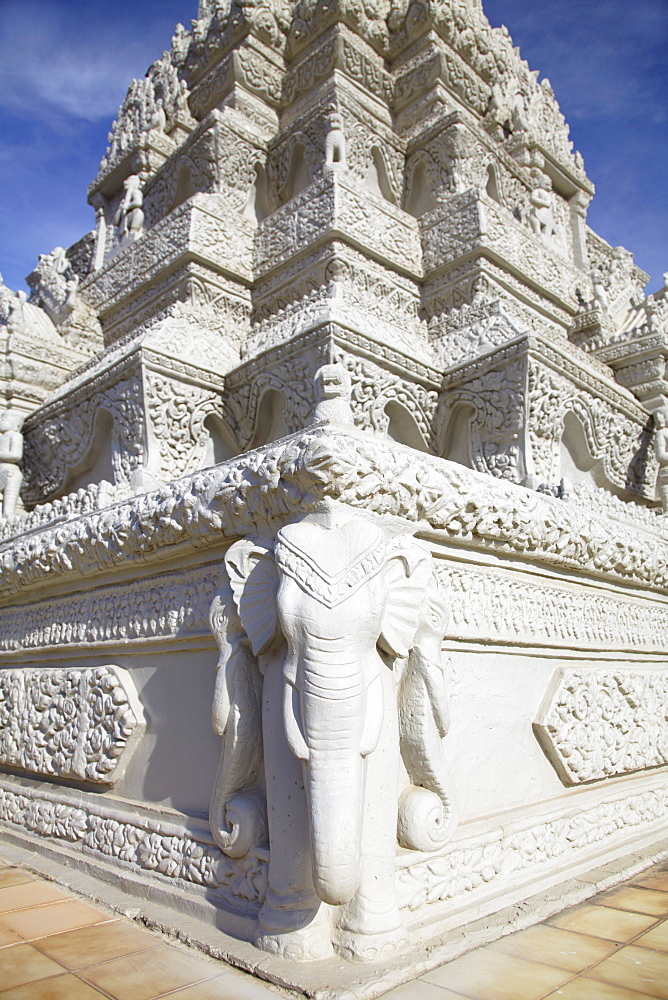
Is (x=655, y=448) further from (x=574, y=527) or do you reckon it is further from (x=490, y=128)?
(x=490, y=128)

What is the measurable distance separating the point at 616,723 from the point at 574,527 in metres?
1.03

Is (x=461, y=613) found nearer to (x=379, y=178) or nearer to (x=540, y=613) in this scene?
(x=540, y=613)

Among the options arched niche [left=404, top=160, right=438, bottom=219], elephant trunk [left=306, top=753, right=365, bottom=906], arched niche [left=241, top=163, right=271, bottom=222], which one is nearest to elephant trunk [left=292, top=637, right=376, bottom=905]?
elephant trunk [left=306, top=753, right=365, bottom=906]

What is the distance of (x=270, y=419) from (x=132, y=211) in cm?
449

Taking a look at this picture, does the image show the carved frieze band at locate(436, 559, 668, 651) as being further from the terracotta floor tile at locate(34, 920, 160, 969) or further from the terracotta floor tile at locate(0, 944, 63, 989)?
the terracotta floor tile at locate(0, 944, 63, 989)

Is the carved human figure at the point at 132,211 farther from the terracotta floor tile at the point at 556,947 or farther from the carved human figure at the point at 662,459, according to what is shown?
the terracotta floor tile at the point at 556,947

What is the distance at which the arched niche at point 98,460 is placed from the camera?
18.5 ft

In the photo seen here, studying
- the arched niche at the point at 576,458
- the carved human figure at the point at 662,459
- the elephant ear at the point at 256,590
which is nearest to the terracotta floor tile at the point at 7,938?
the elephant ear at the point at 256,590

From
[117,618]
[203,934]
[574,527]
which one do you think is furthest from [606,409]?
[203,934]

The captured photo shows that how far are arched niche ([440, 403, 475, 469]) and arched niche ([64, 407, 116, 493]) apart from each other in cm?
255

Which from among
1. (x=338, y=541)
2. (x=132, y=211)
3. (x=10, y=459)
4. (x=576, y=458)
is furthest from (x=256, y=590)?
(x=132, y=211)

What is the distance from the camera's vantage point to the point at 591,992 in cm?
193

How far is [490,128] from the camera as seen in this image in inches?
322

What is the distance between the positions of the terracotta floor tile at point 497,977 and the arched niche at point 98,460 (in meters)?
4.22
